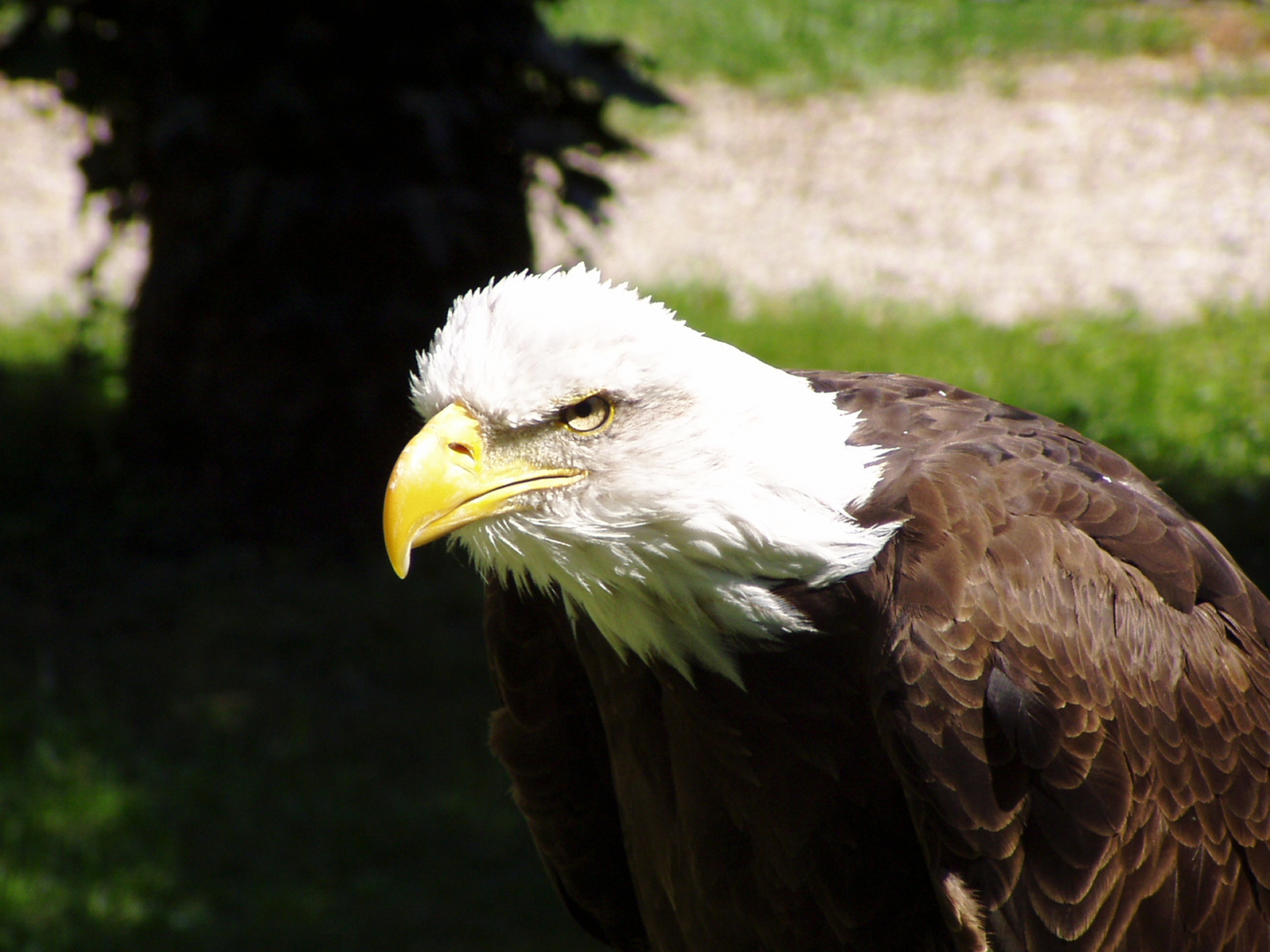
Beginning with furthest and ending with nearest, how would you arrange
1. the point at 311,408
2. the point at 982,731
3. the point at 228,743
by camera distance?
the point at 311,408
the point at 228,743
the point at 982,731

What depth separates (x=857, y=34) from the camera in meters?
13.9

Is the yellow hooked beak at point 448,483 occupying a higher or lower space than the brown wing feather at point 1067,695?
higher

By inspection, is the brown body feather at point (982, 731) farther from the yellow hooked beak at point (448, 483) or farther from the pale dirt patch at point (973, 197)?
the pale dirt patch at point (973, 197)

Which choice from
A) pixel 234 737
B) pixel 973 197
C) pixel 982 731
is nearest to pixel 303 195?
pixel 234 737

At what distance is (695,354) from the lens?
91.7 inches

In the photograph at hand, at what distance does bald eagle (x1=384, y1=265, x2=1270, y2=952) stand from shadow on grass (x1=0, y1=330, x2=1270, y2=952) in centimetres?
215

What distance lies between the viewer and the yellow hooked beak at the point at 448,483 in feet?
7.27

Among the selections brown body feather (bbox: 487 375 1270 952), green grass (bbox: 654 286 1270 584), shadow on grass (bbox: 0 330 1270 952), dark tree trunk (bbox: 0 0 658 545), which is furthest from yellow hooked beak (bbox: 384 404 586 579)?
green grass (bbox: 654 286 1270 584)

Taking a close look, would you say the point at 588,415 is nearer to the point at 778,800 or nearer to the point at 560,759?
the point at 778,800

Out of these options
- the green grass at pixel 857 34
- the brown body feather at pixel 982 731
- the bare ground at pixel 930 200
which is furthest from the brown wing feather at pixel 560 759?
the green grass at pixel 857 34

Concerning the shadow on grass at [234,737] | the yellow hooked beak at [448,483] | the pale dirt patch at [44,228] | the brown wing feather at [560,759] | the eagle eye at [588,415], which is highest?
the eagle eye at [588,415]

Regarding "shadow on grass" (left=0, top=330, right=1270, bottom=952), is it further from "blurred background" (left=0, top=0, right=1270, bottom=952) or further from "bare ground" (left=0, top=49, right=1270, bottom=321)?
"bare ground" (left=0, top=49, right=1270, bottom=321)

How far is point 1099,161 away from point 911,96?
2408 mm

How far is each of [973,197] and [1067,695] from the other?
344 inches
